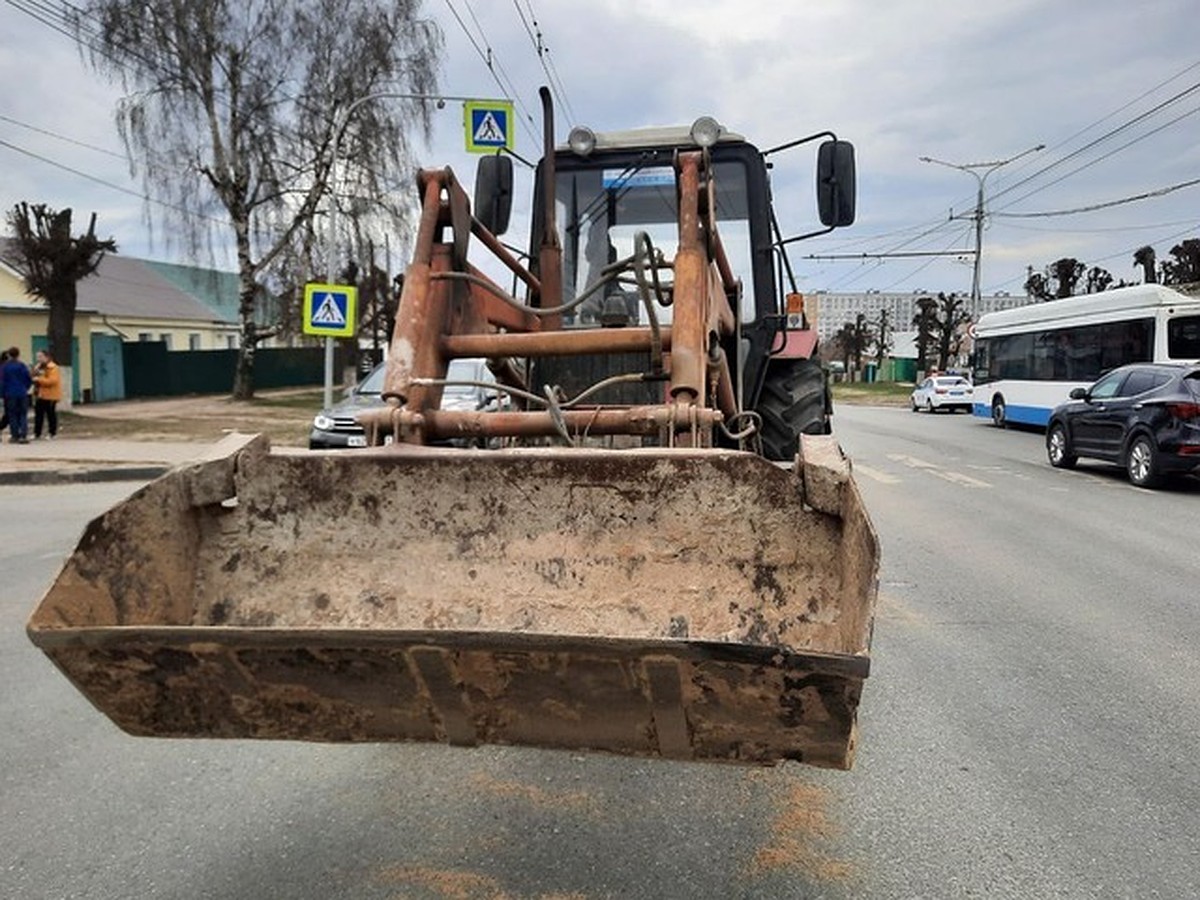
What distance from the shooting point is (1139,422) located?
42.8ft

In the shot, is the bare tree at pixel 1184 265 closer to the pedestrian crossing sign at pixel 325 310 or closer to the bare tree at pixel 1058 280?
the bare tree at pixel 1058 280

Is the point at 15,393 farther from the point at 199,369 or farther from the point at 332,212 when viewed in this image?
the point at 199,369

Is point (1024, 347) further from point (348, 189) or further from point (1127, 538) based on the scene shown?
point (348, 189)

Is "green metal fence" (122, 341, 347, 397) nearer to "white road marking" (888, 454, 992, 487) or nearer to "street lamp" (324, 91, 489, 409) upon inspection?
"street lamp" (324, 91, 489, 409)

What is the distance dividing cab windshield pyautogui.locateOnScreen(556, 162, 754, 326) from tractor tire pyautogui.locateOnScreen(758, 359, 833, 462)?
0.50 m

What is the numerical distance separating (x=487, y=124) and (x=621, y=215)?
9560mm

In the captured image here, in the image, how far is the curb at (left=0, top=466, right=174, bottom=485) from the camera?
44.1 ft

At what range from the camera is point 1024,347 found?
2494 centimetres

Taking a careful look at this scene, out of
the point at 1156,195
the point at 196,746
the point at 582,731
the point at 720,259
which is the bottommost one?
the point at 196,746

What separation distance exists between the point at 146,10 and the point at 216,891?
93.6 feet

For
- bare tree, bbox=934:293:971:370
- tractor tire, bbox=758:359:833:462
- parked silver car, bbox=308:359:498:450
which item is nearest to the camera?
tractor tire, bbox=758:359:833:462

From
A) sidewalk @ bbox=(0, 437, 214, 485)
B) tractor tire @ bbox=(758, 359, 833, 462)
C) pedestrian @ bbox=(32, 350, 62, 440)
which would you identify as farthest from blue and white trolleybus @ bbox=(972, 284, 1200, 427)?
pedestrian @ bbox=(32, 350, 62, 440)

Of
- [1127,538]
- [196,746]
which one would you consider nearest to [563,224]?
[196,746]

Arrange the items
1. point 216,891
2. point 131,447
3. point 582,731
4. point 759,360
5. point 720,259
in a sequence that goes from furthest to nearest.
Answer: point 131,447 → point 759,360 → point 720,259 → point 216,891 → point 582,731
